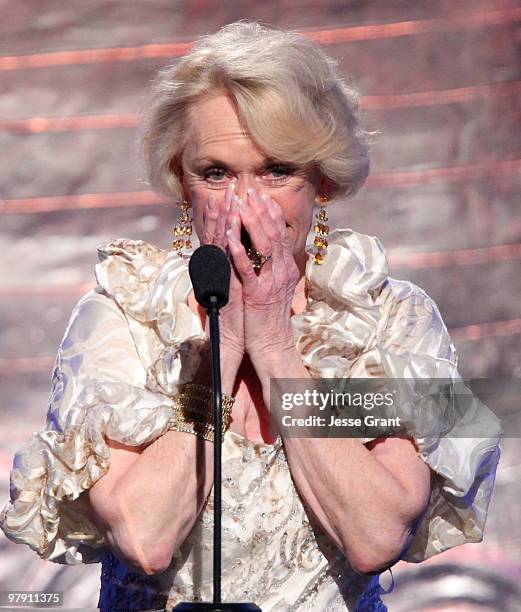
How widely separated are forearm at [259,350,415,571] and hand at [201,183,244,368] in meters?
0.08

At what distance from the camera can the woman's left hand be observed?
2.00 meters

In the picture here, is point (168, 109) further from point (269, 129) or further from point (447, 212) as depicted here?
point (447, 212)

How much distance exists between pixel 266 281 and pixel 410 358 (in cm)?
33

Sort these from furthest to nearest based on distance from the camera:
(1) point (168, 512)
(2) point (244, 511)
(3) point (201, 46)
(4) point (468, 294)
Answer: (4) point (468, 294) → (3) point (201, 46) → (2) point (244, 511) → (1) point (168, 512)

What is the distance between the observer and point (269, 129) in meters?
2.08

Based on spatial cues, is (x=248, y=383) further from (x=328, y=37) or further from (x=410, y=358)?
(x=328, y=37)

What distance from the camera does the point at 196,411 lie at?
1986 millimetres

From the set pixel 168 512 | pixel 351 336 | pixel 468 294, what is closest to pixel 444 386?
pixel 351 336

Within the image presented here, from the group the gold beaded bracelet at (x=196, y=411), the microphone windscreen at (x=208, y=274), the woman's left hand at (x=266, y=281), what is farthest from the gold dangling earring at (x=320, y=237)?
the microphone windscreen at (x=208, y=274)

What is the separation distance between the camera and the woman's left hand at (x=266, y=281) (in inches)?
78.7

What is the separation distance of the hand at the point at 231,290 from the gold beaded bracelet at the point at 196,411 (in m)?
0.08

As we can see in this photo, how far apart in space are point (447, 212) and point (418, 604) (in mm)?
1015

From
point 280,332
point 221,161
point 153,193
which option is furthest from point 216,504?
point 153,193

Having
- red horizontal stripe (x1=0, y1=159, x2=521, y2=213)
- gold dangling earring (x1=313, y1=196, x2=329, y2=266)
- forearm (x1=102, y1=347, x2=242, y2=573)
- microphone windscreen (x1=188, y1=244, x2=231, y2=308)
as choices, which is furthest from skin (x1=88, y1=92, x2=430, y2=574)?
red horizontal stripe (x1=0, y1=159, x2=521, y2=213)
